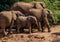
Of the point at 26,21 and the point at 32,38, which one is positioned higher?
the point at 26,21

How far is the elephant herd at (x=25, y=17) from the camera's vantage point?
9707 mm

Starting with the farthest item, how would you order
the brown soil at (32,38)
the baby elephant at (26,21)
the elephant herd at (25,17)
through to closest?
1. the baby elephant at (26,21)
2. the elephant herd at (25,17)
3. the brown soil at (32,38)

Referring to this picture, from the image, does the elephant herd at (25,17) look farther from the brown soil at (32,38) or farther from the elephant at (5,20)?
the brown soil at (32,38)

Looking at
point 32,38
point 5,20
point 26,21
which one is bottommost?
point 32,38

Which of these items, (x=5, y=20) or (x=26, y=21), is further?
(x=26, y=21)

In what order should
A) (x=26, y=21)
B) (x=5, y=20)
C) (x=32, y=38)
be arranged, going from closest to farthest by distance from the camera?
(x=32, y=38)
(x=5, y=20)
(x=26, y=21)

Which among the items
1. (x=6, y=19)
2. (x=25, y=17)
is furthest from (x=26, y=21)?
(x=6, y=19)

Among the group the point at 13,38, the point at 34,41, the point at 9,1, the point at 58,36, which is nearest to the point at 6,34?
the point at 13,38

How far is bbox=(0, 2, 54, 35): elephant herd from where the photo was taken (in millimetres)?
9707

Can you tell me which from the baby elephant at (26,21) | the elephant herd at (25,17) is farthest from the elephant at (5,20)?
the baby elephant at (26,21)

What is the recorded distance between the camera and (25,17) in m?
10.2

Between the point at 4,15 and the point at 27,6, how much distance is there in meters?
1.56

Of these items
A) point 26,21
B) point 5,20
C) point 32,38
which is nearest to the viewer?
point 32,38

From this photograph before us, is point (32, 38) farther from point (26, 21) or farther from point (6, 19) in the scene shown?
point (6, 19)
